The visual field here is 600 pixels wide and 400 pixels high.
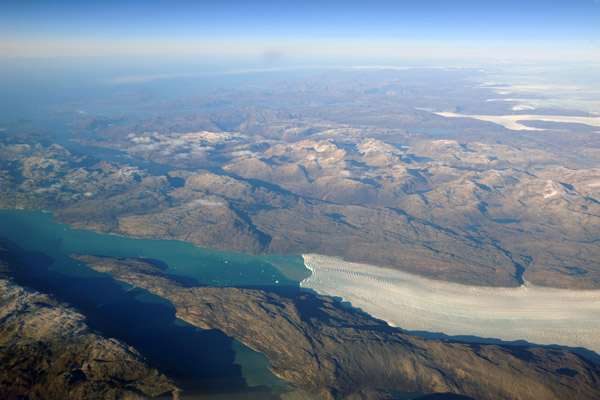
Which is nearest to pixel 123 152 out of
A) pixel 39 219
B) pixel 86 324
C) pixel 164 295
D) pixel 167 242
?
pixel 39 219

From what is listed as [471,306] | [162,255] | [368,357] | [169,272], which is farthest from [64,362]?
[471,306]

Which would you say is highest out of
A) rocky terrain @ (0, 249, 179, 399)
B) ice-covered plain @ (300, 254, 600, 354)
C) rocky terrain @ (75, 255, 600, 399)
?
rocky terrain @ (0, 249, 179, 399)

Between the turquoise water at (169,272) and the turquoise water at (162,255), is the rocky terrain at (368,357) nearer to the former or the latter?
the turquoise water at (169,272)

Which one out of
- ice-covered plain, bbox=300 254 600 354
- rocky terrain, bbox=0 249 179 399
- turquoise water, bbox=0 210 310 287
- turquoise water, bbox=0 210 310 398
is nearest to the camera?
rocky terrain, bbox=0 249 179 399

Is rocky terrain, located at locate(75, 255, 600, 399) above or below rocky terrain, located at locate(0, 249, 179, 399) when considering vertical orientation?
below

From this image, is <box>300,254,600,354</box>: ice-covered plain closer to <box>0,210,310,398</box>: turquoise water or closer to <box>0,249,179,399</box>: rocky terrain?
<box>0,210,310,398</box>: turquoise water

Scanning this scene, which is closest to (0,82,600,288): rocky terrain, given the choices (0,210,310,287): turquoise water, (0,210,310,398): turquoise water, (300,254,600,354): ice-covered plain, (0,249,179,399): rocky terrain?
(0,210,310,287): turquoise water

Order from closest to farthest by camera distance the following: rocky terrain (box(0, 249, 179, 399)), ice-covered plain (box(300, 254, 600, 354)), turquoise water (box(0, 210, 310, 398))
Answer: rocky terrain (box(0, 249, 179, 399)) → turquoise water (box(0, 210, 310, 398)) → ice-covered plain (box(300, 254, 600, 354))
